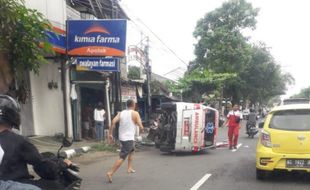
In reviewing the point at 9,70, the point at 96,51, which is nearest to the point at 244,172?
the point at 9,70

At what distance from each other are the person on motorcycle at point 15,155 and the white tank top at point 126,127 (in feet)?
22.4

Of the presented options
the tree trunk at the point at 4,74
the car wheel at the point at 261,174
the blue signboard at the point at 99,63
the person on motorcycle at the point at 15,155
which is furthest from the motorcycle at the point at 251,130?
the person on motorcycle at the point at 15,155

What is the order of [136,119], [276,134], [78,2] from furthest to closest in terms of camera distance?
1. [78,2]
2. [136,119]
3. [276,134]

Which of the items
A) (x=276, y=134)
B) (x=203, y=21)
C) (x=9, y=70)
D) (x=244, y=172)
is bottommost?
(x=244, y=172)

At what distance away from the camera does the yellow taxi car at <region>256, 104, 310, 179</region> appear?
31.6ft

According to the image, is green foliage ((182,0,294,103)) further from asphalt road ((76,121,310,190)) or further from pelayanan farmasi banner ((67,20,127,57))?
asphalt road ((76,121,310,190))

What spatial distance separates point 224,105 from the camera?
54.1m

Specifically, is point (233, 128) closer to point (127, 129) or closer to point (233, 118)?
point (233, 118)

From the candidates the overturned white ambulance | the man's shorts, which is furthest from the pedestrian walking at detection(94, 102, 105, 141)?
the man's shorts

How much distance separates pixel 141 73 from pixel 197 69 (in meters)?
13.8

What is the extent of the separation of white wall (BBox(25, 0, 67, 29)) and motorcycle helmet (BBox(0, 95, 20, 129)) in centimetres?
1351

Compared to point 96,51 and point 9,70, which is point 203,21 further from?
point 9,70

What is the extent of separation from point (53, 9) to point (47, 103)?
11.1 ft

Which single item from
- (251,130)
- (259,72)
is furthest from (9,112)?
(259,72)
